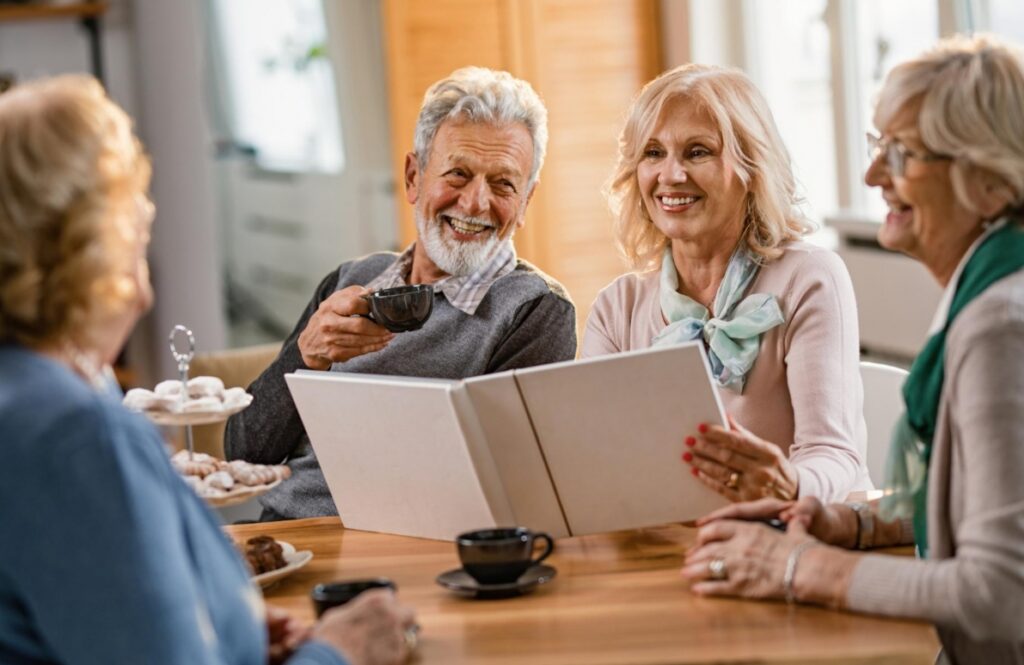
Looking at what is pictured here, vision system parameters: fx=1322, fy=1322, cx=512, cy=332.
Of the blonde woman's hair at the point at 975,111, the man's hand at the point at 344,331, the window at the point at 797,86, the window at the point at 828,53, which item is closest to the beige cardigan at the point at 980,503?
the blonde woman's hair at the point at 975,111

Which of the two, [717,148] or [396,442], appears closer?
[396,442]

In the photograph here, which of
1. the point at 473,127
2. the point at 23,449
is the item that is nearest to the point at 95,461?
the point at 23,449

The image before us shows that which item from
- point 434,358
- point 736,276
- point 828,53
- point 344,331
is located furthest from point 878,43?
point 344,331

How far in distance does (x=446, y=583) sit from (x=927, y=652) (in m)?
0.56

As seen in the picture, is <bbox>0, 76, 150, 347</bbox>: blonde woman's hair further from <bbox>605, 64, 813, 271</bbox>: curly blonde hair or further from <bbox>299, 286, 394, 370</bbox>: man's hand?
<bbox>605, 64, 813, 271</bbox>: curly blonde hair

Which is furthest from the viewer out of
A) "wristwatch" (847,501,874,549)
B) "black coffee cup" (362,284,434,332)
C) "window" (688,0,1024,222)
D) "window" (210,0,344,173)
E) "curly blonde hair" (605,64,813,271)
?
"window" (210,0,344,173)

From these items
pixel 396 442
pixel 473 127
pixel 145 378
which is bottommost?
pixel 145 378

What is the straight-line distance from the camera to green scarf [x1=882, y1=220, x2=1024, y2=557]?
4.81 ft

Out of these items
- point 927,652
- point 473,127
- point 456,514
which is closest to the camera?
point 927,652

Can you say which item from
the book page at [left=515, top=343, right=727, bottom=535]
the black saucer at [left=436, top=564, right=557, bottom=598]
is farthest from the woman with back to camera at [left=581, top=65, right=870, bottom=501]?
the black saucer at [left=436, top=564, right=557, bottom=598]

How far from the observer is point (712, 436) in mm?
1687

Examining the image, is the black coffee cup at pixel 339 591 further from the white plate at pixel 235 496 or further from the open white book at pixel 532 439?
the open white book at pixel 532 439

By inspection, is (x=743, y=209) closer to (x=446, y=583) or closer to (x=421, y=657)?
(x=446, y=583)

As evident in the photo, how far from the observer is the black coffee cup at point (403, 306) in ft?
6.44
